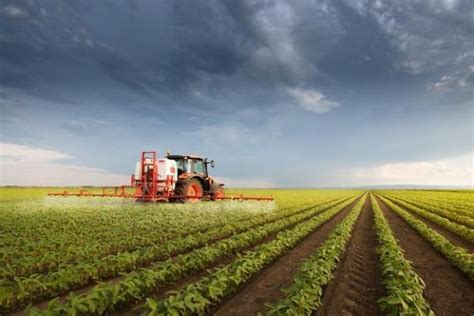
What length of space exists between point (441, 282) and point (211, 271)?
4782mm

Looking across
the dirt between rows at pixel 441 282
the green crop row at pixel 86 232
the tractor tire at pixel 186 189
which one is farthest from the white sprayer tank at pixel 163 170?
the dirt between rows at pixel 441 282

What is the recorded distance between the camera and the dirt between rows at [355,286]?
538 cm

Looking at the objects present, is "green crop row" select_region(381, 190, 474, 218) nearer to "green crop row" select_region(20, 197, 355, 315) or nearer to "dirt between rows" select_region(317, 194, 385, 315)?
"dirt between rows" select_region(317, 194, 385, 315)

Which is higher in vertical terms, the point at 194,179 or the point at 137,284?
the point at 194,179

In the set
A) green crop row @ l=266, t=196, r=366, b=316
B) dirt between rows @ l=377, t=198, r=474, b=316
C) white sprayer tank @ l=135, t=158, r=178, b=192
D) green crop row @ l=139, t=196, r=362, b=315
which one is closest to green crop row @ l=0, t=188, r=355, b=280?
white sprayer tank @ l=135, t=158, r=178, b=192

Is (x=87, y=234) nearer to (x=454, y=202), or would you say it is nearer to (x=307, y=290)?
(x=307, y=290)

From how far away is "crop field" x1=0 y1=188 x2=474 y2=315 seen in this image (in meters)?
4.93

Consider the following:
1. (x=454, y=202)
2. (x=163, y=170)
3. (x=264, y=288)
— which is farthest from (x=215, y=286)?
(x=454, y=202)

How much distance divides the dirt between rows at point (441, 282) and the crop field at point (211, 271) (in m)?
0.02

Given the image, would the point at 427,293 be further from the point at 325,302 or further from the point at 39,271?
the point at 39,271

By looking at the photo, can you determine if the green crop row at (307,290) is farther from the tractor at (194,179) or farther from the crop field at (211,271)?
the tractor at (194,179)

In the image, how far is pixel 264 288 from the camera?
20.1 feet

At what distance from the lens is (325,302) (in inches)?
220

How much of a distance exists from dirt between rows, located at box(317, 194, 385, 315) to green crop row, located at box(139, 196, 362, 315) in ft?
4.97
